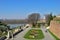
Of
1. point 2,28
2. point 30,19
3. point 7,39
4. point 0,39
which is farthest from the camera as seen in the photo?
point 30,19

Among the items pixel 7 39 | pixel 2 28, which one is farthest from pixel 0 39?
pixel 2 28

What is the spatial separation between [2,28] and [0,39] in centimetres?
2556

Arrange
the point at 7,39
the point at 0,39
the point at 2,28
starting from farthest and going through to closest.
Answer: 1. the point at 2,28
2. the point at 7,39
3. the point at 0,39

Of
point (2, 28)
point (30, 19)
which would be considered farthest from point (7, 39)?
point (30, 19)

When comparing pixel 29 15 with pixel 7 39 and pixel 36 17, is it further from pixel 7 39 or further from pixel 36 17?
pixel 7 39

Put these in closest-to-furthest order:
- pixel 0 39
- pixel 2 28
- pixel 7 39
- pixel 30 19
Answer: pixel 0 39 < pixel 7 39 < pixel 2 28 < pixel 30 19

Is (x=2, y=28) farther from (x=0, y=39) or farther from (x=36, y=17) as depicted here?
(x=36, y=17)

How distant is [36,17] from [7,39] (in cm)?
7504

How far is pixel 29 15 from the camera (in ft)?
336

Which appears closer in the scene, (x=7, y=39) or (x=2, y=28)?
(x=7, y=39)

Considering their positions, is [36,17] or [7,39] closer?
[7,39]

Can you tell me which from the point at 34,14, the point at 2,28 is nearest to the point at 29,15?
the point at 34,14

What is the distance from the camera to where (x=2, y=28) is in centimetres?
4800

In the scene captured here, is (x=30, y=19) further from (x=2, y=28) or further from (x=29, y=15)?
(x=2, y=28)
